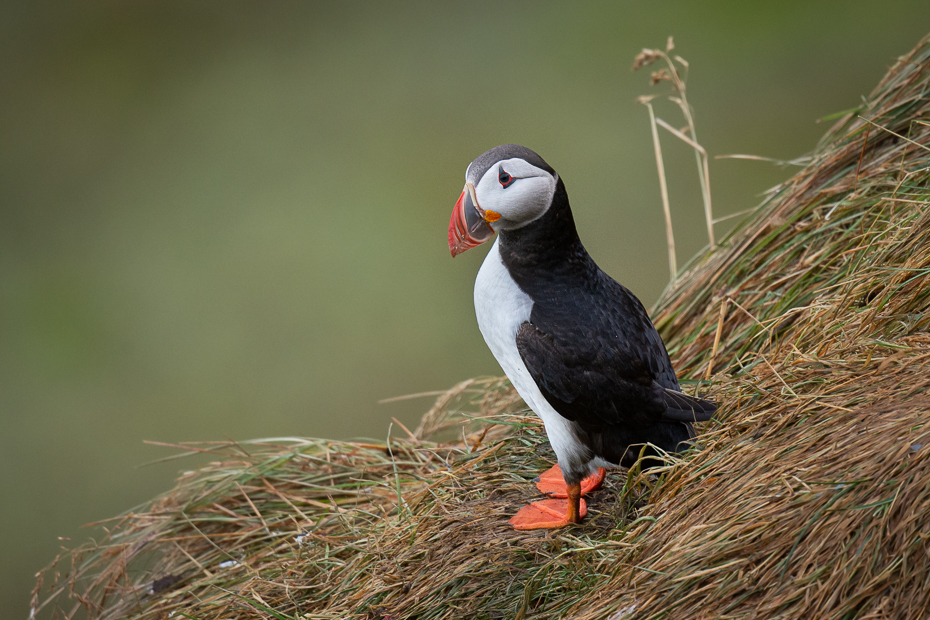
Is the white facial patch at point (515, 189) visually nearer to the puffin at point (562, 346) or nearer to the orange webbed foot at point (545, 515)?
the puffin at point (562, 346)

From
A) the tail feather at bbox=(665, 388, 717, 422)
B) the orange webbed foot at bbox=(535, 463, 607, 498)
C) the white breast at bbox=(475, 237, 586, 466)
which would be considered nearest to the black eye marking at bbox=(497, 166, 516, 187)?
the white breast at bbox=(475, 237, 586, 466)

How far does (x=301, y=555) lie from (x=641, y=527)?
860 millimetres

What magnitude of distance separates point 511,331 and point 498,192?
0.31 metres

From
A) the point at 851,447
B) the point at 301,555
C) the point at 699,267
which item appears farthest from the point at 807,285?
the point at 301,555

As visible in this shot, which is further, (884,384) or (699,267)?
(699,267)

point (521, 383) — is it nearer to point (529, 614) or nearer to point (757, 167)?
point (529, 614)

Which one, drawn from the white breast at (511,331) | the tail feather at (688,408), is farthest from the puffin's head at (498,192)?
the tail feather at (688,408)

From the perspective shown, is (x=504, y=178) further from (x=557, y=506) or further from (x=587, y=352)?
(x=557, y=506)

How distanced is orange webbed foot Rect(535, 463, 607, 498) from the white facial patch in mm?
589

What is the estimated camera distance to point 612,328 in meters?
1.62

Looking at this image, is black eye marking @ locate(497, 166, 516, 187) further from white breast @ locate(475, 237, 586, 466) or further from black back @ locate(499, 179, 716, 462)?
white breast @ locate(475, 237, 586, 466)

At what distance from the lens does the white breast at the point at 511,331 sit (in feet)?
5.26

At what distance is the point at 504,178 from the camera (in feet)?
5.11

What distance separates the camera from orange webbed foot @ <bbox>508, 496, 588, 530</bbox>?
1.48 m
